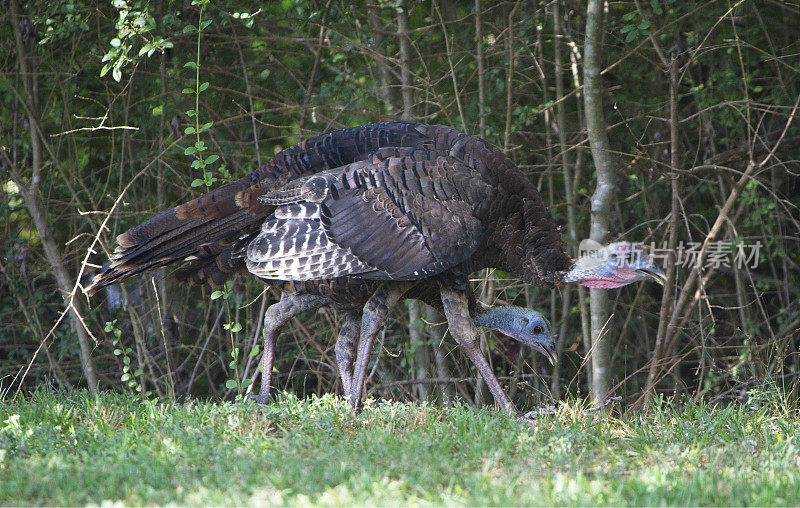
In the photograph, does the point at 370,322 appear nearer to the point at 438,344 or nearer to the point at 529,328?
the point at 529,328

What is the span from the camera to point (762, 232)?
7801 mm

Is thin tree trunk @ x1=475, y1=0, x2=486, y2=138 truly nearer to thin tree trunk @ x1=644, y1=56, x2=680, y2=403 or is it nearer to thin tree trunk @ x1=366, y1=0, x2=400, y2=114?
thin tree trunk @ x1=366, y1=0, x2=400, y2=114

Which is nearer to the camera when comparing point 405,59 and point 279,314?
point 279,314

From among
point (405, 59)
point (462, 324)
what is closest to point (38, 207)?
point (405, 59)

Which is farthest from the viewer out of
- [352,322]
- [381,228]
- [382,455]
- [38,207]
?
[38,207]

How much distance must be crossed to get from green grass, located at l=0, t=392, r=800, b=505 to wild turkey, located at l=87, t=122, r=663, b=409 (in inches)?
27.8

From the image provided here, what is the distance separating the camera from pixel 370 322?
547 cm

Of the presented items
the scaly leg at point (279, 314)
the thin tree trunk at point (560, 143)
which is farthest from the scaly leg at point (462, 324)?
the thin tree trunk at point (560, 143)

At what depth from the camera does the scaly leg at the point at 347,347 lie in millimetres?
5793

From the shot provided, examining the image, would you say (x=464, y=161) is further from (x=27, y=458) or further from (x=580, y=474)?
(x=27, y=458)

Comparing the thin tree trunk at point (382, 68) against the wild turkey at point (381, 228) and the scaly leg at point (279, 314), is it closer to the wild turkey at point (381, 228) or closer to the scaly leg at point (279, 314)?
the wild turkey at point (381, 228)

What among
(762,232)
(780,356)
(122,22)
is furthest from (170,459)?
(762,232)

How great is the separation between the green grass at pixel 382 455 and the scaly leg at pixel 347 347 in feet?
1.65

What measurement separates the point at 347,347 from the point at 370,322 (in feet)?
1.60
